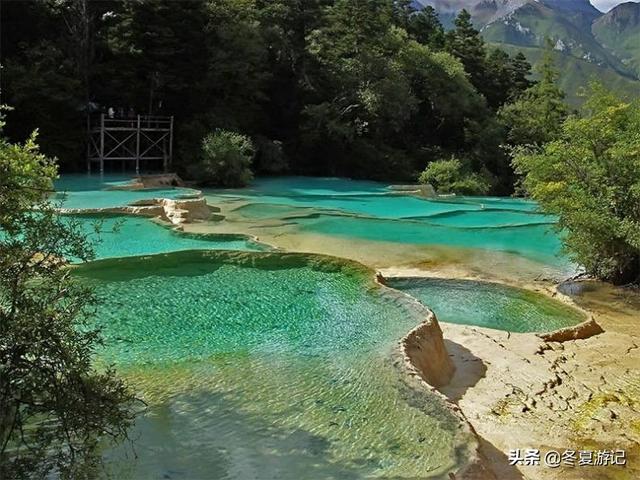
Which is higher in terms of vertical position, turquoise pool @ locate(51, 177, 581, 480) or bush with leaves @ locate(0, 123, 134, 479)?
bush with leaves @ locate(0, 123, 134, 479)

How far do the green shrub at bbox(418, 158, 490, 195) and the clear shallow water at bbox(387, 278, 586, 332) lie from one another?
15856mm

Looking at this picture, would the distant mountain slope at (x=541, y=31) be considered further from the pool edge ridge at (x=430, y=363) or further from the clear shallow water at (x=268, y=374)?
the pool edge ridge at (x=430, y=363)

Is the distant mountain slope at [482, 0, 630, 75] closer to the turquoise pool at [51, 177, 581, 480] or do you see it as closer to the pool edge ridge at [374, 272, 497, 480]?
the turquoise pool at [51, 177, 581, 480]

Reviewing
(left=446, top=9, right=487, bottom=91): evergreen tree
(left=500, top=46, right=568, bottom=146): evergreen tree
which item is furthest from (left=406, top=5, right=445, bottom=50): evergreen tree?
(left=500, top=46, right=568, bottom=146): evergreen tree

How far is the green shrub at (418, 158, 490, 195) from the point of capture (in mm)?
24984

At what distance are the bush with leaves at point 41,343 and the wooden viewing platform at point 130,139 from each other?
19.5m

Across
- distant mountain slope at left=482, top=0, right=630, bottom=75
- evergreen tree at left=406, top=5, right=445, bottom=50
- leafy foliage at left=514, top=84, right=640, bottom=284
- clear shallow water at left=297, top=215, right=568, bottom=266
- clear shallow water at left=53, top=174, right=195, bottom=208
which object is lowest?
clear shallow water at left=297, top=215, right=568, bottom=266

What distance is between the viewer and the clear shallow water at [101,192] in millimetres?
15455

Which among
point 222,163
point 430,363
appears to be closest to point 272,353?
point 430,363

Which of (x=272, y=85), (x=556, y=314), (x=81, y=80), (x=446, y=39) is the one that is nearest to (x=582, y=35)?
(x=446, y=39)

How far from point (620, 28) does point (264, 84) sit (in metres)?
154

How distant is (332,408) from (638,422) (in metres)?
2.80

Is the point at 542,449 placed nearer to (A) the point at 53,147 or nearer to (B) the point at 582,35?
(A) the point at 53,147

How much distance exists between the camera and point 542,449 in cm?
505
